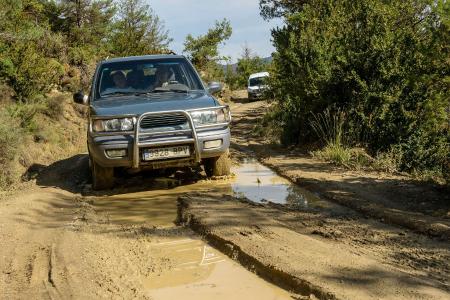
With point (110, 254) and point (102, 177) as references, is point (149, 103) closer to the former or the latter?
point (102, 177)

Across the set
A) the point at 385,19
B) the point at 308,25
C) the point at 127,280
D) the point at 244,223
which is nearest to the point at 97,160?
the point at 244,223

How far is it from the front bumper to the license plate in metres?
0.05

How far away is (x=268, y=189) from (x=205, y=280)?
11.0ft

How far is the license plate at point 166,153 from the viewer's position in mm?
6555

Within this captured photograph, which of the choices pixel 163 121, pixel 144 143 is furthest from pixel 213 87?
pixel 144 143

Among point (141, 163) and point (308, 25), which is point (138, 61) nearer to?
point (141, 163)

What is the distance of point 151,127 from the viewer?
258 inches

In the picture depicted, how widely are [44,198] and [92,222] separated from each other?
1456mm

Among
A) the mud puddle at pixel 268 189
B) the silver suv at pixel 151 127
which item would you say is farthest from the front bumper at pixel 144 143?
the mud puddle at pixel 268 189

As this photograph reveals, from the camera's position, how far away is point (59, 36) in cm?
2148

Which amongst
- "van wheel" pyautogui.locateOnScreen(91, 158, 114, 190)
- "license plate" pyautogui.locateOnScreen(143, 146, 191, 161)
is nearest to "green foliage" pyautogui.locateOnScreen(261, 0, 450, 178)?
"license plate" pyautogui.locateOnScreen(143, 146, 191, 161)

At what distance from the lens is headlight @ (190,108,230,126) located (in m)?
6.71

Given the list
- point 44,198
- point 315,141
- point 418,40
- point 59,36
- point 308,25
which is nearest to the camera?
point 44,198

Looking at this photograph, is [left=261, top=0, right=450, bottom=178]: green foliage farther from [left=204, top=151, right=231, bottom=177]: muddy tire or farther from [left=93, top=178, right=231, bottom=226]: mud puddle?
[left=93, top=178, right=231, bottom=226]: mud puddle
